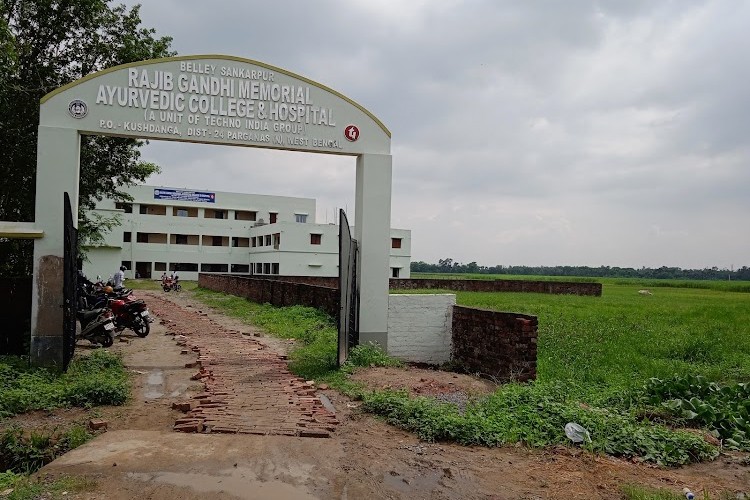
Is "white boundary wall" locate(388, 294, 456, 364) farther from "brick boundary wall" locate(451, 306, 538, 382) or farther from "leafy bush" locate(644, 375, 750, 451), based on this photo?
"leafy bush" locate(644, 375, 750, 451)

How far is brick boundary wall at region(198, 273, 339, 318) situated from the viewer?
1447cm

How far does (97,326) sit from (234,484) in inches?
278

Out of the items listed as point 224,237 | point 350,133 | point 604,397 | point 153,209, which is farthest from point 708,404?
point 153,209

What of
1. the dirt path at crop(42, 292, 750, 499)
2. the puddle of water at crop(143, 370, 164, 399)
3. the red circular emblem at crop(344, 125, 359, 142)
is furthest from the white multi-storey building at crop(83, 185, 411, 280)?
the dirt path at crop(42, 292, 750, 499)

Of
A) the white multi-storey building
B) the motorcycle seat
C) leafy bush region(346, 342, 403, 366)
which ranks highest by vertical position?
the white multi-storey building

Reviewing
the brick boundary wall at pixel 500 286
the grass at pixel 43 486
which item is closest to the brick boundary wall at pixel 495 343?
the grass at pixel 43 486

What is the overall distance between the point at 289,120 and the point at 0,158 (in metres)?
5.76

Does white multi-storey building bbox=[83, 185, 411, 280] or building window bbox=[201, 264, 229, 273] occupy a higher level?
white multi-storey building bbox=[83, 185, 411, 280]

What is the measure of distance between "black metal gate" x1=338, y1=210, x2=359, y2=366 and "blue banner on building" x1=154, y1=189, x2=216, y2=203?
139ft

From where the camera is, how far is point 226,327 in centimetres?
1379

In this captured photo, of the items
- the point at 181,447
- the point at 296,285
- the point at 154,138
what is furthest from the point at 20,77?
the point at 181,447

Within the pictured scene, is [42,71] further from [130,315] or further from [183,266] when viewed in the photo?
[183,266]

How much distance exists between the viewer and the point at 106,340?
10367 mm

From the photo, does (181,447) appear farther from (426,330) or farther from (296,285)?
(296,285)
